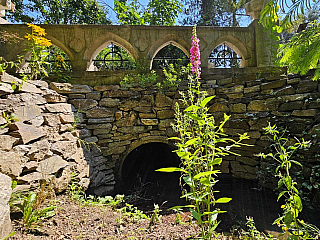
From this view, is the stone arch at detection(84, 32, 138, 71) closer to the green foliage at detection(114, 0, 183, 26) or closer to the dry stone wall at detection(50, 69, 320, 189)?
the dry stone wall at detection(50, 69, 320, 189)

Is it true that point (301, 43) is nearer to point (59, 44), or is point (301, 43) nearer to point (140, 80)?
point (140, 80)

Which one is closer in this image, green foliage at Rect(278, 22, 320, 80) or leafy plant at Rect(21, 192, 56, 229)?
green foliage at Rect(278, 22, 320, 80)

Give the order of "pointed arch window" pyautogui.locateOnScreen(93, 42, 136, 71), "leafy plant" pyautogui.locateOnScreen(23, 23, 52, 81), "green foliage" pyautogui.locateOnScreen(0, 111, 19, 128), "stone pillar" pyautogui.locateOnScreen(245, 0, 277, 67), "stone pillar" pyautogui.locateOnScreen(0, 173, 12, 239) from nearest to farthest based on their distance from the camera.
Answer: "stone pillar" pyautogui.locateOnScreen(0, 173, 12, 239), "green foliage" pyautogui.locateOnScreen(0, 111, 19, 128), "leafy plant" pyautogui.locateOnScreen(23, 23, 52, 81), "stone pillar" pyautogui.locateOnScreen(245, 0, 277, 67), "pointed arch window" pyautogui.locateOnScreen(93, 42, 136, 71)

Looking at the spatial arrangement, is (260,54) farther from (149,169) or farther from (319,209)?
(149,169)

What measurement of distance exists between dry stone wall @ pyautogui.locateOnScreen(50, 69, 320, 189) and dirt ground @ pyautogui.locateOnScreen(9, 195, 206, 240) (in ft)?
4.43

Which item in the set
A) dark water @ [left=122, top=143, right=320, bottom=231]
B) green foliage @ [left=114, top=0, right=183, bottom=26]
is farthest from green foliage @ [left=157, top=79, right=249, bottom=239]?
green foliage @ [left=114, top=0, right=183, bottom=26]

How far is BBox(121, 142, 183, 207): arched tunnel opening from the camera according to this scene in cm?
340

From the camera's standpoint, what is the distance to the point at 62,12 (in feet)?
26.1

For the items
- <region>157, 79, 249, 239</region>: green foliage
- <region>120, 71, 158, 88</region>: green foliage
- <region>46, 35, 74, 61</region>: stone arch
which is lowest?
<region>157, 79, 249, 239</region>: green foliage

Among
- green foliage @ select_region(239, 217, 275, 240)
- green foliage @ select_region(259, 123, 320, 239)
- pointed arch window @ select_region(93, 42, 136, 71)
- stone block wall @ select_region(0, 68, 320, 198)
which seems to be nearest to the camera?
green foliage @ select_region(259, 123, 320, 239)

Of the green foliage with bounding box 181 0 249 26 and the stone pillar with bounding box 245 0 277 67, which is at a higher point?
the green foliage with bounding box 181 0 249 26

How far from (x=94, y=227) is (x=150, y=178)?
8.60 ft

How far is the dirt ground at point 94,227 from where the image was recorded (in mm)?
1721

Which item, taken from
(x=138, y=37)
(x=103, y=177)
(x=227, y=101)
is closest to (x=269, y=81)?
(x=227, y=101)
